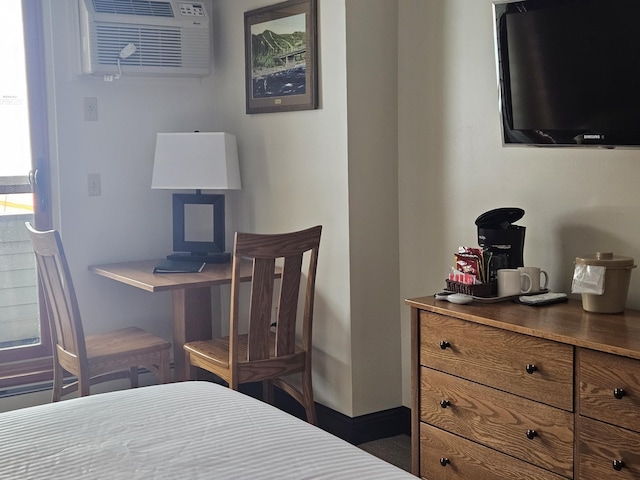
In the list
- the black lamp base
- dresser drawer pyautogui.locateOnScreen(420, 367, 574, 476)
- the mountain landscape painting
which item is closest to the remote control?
dresser drawer pyautogui.locateOnScreen(420, 367, 574, 476)

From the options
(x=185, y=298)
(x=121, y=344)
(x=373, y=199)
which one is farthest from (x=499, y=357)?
(x=121, y=344)

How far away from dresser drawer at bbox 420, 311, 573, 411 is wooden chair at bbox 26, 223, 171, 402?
51.7 inches

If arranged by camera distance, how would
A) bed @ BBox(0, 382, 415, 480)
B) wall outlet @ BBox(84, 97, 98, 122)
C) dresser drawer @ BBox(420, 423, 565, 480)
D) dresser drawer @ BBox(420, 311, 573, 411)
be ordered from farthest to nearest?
wall outlet @ BBox(84, 97, 98, 122) → dresser drawer @ BBox(420, 423, 565, 480) → dresser drawer @ BBox(420, 311, 573, 411) → bed @ BBox(0, 382, 415, 480)

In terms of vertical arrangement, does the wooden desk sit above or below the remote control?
below

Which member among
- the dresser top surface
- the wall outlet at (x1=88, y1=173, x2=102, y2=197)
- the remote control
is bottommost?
the dresser top surface

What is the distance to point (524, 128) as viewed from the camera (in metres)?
2.77

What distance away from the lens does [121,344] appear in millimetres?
3637

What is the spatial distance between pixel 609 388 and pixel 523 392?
11.9 inches

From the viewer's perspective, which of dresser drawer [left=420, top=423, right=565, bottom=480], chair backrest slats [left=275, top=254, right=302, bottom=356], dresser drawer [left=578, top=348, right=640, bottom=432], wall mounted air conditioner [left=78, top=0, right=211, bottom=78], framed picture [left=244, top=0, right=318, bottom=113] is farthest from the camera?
wall mounted air conditioner [left=78, top=0, right=211, bottom=78]

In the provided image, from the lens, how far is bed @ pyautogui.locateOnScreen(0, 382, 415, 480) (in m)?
1.60

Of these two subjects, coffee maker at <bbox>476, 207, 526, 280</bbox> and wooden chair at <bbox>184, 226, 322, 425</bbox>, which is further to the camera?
wooden chair at <bbox>184, 226, 322, 425</bbox>

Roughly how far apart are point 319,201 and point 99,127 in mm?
1179

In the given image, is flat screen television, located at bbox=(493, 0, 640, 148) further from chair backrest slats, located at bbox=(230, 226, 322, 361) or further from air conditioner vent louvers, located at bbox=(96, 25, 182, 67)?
air conditioner vent louvers, located at bbox=(96, 25, 182, 67)

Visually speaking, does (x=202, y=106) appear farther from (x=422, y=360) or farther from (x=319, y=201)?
(x=422, y=360)
